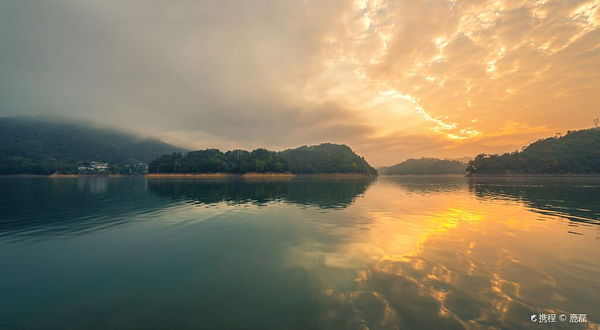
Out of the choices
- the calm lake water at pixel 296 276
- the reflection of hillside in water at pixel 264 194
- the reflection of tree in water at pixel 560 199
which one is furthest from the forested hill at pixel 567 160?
the calm lake water at pixel 296 276

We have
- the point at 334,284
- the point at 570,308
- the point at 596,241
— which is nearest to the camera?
the point at 570,308

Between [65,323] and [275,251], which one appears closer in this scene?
[65,323]

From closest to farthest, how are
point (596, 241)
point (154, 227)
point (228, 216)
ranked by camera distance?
point (596, 241)
point (154, 227)
point (228, 216)

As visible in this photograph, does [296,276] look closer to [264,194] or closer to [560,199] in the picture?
[264,194]

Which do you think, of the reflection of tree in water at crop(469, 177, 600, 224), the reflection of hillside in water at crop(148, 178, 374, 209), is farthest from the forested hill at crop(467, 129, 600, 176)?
the reflection of hillside in water at crop(148, 178, 374, 209)

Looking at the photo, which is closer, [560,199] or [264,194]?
[560,199]

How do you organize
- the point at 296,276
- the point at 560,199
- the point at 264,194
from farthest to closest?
the point at 264,194, the point at 560,199, the point at 296,276

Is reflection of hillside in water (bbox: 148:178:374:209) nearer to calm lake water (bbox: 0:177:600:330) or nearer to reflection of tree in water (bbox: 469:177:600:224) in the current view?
calm lake water (bbox: 0:177:600:330)

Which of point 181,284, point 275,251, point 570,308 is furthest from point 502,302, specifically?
point 181,284

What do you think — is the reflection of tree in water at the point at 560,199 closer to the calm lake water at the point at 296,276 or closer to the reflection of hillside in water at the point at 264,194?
the calm lake water at the point at 296,276

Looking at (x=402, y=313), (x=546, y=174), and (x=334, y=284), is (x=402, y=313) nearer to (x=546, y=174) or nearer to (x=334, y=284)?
(x=334, y=284)

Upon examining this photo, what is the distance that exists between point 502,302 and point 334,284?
6.62 metres

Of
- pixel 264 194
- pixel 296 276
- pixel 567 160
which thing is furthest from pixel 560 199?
pixel 567 160

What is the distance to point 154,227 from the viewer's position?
21.9 m
